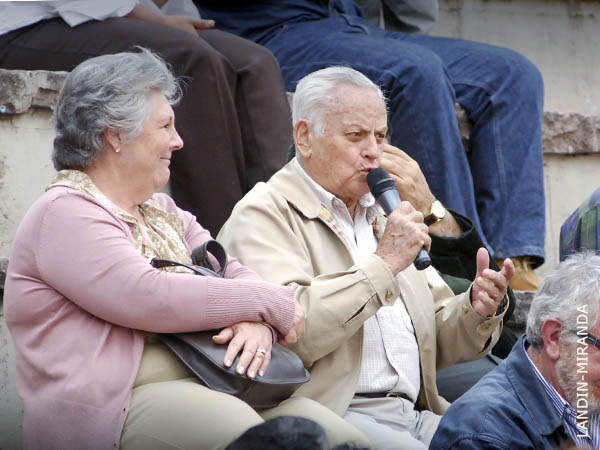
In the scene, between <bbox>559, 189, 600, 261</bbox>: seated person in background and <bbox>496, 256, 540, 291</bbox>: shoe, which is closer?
<bbox>559, 189, 600, 261</bbox>: seated person in background

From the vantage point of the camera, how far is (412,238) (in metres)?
2.89

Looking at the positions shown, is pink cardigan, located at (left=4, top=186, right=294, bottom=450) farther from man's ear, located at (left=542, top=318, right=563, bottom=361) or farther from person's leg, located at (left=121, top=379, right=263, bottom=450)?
man's ear, located at (left=542, top=318, right=563, bottom=361)

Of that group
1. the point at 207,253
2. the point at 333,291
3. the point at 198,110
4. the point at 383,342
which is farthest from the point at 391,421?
the point at 198,110

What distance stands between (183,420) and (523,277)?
2.21m

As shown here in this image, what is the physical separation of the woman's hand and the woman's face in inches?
18.3

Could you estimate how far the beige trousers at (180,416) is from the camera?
2.37 m

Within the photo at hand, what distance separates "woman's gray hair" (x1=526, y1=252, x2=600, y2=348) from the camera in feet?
8.21

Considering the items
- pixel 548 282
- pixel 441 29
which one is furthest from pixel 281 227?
pixel 441 29

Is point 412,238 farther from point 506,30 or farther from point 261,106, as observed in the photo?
point 506,30

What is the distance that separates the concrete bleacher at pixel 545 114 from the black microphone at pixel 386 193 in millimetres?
1105

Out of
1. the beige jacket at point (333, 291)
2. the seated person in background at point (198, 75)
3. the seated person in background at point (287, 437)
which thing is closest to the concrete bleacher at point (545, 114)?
the seated person in background at point (198, 75)

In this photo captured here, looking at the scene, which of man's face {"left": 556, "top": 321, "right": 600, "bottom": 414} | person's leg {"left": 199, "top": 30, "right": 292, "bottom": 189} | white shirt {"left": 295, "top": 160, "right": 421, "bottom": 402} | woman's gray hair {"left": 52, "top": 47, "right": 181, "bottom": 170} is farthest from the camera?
person's leg {"left": 199, "top": 30, "right": 292, "bottom": 189}

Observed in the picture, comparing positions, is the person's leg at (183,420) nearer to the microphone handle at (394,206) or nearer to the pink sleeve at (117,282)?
the pink sleeve at (117,282)

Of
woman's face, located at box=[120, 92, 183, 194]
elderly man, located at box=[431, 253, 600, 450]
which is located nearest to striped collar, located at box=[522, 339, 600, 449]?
elderly man, located at box=[431, 253, 600, 450]
